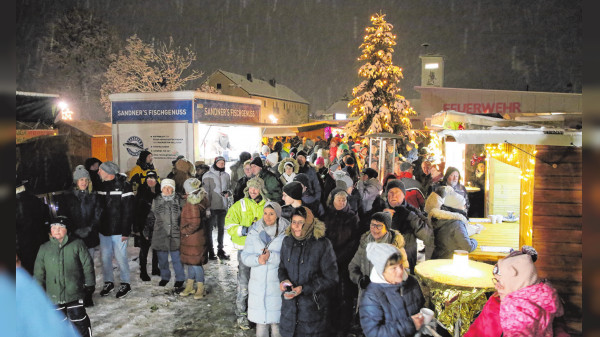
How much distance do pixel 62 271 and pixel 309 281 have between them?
103 inches

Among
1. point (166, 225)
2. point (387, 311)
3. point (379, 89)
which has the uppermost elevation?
point (379, 89)

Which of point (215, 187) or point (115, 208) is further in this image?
point (215, 187)

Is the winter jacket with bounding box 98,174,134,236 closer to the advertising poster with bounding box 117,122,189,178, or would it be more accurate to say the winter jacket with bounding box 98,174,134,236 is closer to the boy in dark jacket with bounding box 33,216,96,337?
the boy in dark jacket with bounding box 33,216,96,337

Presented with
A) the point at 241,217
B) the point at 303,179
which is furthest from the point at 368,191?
the point at 241,217

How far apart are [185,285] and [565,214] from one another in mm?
5382

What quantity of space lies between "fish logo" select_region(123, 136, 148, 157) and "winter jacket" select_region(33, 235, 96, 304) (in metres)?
7.56

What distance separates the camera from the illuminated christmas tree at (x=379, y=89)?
26.2m

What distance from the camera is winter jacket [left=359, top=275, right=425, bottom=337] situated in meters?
3.17

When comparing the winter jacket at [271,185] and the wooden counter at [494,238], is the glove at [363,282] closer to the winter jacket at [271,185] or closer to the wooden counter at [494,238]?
the wooden counter at [494,238]

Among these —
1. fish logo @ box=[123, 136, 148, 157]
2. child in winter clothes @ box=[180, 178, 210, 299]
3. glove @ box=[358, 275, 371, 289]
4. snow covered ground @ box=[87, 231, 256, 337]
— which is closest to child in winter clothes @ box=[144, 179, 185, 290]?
child in winter clothes @ box=[180, 178, 210, 299]

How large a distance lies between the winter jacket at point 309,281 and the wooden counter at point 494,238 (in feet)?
8.27

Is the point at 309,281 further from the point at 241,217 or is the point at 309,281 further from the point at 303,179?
the point at 303,179

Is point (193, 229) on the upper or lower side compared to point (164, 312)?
upper

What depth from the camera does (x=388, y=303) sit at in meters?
3.22
